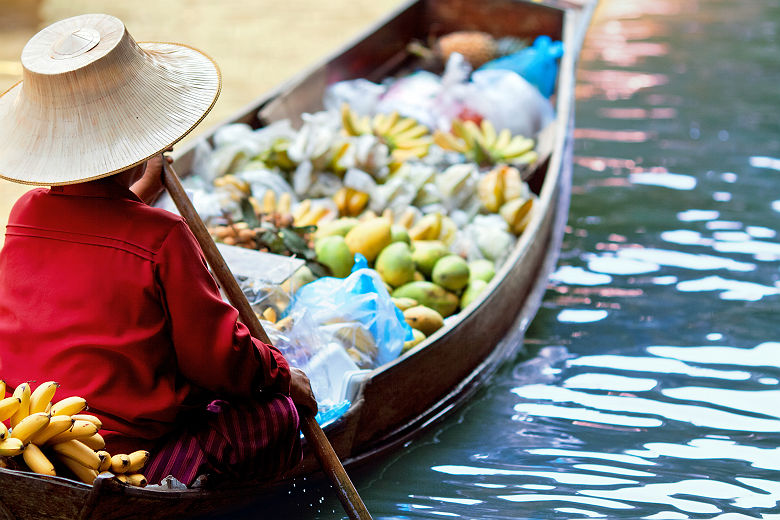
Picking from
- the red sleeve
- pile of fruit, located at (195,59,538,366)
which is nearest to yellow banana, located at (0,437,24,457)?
the red sleeve

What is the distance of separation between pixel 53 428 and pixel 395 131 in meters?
2.67

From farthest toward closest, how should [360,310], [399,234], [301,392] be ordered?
[399,234], [360,310], [301,392]

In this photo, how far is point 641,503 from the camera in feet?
7.86

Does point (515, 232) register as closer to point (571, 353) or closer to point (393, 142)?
point (571, 353)

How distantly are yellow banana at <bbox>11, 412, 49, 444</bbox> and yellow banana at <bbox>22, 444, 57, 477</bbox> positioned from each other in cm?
2

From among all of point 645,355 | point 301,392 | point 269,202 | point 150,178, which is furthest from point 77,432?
point 645,355

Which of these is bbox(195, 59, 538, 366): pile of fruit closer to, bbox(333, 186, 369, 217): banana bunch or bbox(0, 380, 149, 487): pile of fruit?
bbox(333, 186, 369, 217): banana bunch

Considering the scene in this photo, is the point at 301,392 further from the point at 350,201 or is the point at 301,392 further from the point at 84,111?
the point at 350,201

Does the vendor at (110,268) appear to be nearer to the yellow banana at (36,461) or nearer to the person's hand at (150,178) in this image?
the yellow banana at (36,461)

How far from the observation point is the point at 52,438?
5.19 feet

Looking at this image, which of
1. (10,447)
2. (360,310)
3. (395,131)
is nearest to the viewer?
(10,447)

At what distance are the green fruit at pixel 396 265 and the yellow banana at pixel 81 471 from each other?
56.8 inches

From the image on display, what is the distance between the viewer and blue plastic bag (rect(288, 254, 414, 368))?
96.1 inches

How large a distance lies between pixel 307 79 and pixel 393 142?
0.62 metres
